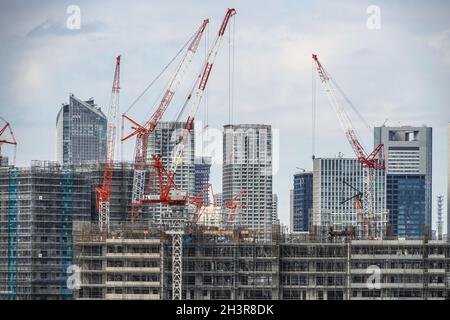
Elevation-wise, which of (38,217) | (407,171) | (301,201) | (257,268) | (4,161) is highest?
(4,161)

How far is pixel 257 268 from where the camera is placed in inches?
2921

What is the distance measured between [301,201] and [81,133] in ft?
A: 133

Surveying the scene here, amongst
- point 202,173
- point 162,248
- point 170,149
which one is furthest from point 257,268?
point 202,173

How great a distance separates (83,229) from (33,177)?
26.0 m

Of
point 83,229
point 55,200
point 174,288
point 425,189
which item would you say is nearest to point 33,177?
point 55,200

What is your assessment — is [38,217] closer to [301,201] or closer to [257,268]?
A: [257,268]

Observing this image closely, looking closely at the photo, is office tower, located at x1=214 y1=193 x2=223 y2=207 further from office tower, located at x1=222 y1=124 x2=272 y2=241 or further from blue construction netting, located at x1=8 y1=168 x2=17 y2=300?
blue construction netting, located at x1=8 y1=168 x2=17 y2=300

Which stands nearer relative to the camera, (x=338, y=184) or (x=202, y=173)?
(x=202, y=173)

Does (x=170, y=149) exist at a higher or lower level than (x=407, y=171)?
higher

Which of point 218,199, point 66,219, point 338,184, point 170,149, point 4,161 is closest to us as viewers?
point 66,219

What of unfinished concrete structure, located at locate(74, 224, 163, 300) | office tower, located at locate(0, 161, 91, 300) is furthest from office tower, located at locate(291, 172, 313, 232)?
unfinished concrete structure, located at locate(74, 224, 163, 300)

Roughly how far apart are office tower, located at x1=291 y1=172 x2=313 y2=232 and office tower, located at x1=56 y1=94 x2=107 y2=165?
84.8 feet

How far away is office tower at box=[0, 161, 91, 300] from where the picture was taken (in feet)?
326
